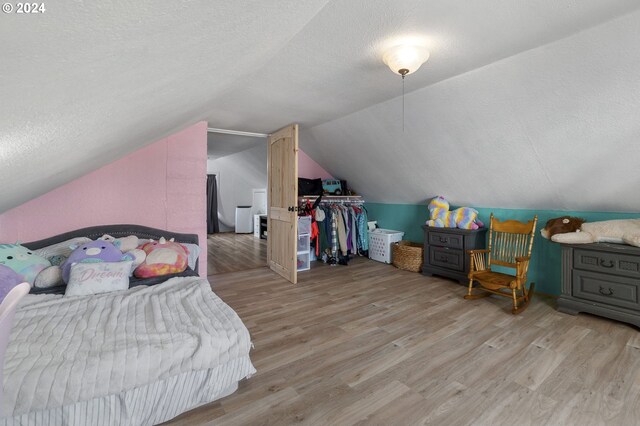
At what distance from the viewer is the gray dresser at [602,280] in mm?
2436

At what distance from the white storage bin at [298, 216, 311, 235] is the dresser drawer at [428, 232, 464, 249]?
185 centimetres

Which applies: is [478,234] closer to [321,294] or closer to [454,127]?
[454,127]

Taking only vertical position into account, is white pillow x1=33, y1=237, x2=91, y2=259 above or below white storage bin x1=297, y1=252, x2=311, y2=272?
above

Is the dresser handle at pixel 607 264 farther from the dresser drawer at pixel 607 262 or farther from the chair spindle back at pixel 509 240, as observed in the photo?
the chair spindle back at pixel 509 240

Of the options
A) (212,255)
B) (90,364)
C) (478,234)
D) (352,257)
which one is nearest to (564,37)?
(478,234)

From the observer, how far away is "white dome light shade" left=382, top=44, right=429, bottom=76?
79.7 inches

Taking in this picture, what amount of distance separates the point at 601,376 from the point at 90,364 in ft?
9.73

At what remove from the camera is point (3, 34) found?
1.29 ft

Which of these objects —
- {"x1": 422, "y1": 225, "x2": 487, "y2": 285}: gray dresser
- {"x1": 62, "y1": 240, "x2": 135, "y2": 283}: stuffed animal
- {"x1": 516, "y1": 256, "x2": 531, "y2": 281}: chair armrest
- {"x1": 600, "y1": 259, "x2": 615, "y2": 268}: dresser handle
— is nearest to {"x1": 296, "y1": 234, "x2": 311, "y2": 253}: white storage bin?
{"x1": 422, "y1": 225, "x2": 487, "y2": 285}: gray dresser

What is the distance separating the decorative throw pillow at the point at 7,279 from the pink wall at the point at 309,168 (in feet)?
13.1

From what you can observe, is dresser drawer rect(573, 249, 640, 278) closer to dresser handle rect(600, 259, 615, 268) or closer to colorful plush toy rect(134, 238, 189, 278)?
dresser handle rect(600, 259, 615, 268)

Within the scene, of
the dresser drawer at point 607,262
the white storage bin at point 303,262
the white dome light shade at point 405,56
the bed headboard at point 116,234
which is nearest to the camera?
the white dome light shade at point 405,56

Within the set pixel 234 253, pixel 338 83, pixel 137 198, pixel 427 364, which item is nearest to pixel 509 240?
pixel 427 364

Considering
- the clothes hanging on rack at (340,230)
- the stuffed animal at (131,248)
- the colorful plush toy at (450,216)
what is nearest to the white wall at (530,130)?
the colorful plush toy at (450,216)
